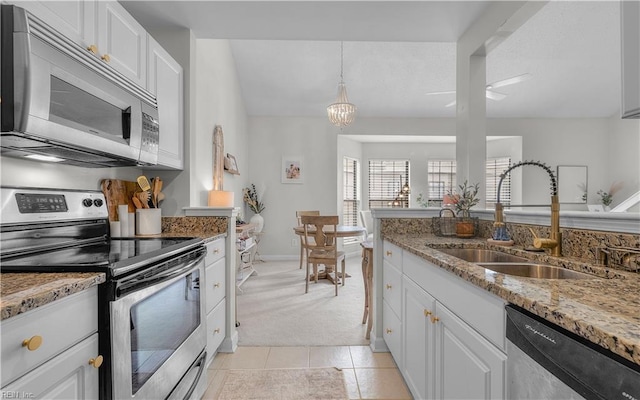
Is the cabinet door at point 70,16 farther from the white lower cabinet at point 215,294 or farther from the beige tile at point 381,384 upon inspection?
the beige tile at point 381,384

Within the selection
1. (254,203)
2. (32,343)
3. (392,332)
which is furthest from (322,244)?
(32,343)

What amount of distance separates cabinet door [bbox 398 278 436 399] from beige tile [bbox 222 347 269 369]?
3.33ft

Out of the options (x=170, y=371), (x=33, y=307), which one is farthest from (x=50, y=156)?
(x=170, y=371)

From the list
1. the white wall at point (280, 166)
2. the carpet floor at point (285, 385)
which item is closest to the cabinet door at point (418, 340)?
the carpet floor at point (285, 385)

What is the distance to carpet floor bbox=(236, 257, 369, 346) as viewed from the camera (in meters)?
2.67

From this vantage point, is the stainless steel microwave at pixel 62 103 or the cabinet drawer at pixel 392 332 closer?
the stainless steel microwave at pixel 62 103

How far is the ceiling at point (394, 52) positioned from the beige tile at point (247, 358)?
8.35 ft

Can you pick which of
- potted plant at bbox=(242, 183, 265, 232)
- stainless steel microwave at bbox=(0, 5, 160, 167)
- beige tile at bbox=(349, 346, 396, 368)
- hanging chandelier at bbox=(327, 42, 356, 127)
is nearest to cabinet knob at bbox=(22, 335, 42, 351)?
stainless steel microwave at bbox=(0, 5, 160, 167)

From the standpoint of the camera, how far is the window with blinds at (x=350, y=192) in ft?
21.2

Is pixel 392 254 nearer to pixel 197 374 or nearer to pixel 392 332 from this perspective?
pixel 392 332

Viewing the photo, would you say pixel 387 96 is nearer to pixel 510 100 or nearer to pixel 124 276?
pixel 510 100

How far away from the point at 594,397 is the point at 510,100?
6.20 m

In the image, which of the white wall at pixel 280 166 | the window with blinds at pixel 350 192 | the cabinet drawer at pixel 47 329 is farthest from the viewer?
the window with blinds at pixel 350 192

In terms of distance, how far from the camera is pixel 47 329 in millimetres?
852
